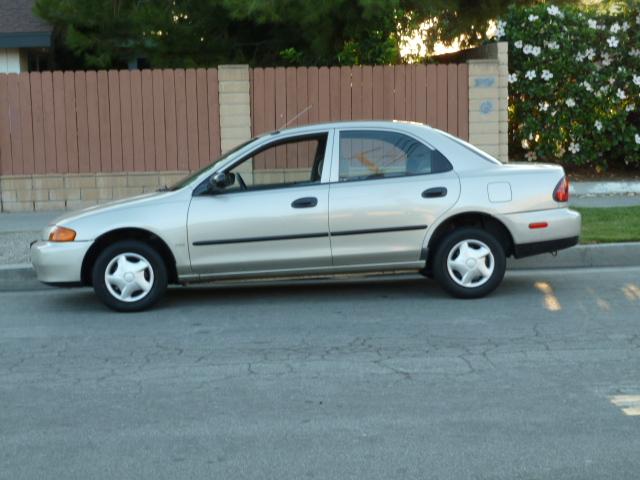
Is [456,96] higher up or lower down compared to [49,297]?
higher up

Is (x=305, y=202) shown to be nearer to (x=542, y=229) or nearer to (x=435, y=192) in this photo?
(x=435, y=192)

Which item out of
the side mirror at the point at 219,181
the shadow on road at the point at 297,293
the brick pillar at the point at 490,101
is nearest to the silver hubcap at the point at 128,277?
the shadow on road at the point at 297,293

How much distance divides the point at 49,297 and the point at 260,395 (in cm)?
434

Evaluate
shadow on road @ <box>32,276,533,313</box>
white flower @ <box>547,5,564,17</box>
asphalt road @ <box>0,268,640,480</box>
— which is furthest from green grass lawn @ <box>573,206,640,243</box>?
white flower @ <box>547,5,564,17</box>

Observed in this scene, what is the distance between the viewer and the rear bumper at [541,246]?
9.24 meters

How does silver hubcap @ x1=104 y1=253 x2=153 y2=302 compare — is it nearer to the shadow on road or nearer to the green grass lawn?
the shadow on road

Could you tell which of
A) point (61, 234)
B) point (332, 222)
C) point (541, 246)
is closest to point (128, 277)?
point (61, 234)

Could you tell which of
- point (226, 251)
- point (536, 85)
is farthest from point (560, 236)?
point (536, 85)

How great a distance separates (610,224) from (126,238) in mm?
5827

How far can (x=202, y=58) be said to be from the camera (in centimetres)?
1716

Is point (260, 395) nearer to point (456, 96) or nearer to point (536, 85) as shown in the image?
point (456, 96)

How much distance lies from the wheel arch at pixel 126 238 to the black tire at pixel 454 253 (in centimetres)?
225

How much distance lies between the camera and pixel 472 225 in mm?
9336

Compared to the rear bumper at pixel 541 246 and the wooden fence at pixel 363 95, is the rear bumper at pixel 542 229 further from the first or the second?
the wooden fence at pixel 363 95
